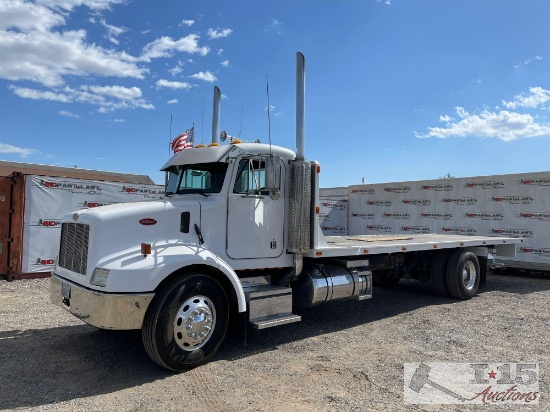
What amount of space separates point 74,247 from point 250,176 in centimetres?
236

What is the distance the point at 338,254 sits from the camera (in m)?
6.42

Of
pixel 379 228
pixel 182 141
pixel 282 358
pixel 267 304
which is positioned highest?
pixel 182 141

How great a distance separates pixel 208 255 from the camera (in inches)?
196

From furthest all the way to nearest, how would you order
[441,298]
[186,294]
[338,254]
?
[441,298]
[338,254]
[186,294]

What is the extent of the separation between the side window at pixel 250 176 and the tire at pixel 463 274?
5.36 meters

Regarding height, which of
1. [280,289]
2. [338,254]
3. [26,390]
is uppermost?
[338,254]

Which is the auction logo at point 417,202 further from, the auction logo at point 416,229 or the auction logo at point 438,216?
the auction logo at point 416,229

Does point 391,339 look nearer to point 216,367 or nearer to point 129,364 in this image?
point 216,367

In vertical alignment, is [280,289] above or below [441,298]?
above

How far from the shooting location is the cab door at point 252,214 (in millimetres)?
5512

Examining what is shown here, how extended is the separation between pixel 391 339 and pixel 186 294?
3116 millimetres

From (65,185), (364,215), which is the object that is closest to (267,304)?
(65,185)

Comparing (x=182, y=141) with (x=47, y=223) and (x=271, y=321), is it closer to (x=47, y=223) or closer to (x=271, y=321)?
(x=271, y=321)

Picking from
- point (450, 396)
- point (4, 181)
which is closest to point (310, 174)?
point (450, 396)
